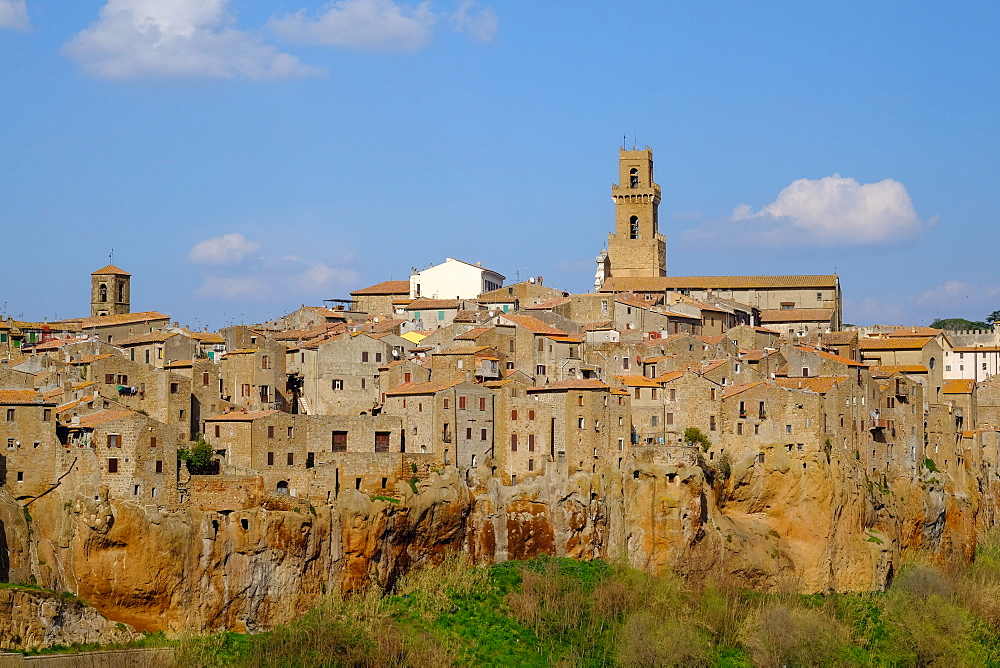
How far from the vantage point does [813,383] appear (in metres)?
90.8

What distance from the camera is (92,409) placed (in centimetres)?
7844

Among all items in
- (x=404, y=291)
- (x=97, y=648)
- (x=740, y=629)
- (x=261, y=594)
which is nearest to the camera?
(x=97, y=648)

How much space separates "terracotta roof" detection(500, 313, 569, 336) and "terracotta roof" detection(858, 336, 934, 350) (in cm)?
2072

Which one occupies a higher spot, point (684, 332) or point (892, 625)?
point (684, 332)

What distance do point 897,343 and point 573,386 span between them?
30.4 m

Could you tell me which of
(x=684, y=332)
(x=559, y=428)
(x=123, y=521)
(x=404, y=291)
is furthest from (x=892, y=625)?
(x=404, y=291)

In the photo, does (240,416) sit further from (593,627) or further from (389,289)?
(389,289)

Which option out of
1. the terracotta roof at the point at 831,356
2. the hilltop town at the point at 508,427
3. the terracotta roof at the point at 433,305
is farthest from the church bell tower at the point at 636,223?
the terracotta roof at the point at 831,356

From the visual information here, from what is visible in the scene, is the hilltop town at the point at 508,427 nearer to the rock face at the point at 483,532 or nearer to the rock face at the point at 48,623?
the rock face at the point at 483,532

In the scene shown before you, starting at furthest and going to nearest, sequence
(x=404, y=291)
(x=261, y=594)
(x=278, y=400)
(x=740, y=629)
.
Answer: (x=404, y=291)
(x=278, y=400)
(x=740, y=629)
(x=261, y=594)

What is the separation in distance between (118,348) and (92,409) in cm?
1447

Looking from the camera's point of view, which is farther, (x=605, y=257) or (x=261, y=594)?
(x=605, y=257)

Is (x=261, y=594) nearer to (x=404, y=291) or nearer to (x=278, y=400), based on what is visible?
(x=278, y=400)

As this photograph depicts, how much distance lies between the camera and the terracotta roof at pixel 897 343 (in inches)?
4198
